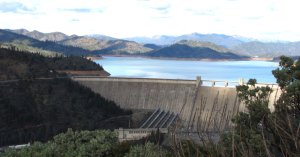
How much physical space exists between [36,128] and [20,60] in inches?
783

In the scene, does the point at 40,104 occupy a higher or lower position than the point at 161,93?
lower

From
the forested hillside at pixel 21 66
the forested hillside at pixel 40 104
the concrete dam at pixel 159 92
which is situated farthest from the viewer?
the forested hillside at pixel 21 66

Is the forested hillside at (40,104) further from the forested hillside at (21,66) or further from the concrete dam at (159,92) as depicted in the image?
the concrete dam at (159,92)

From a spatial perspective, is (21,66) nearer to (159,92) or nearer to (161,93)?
(159,92)

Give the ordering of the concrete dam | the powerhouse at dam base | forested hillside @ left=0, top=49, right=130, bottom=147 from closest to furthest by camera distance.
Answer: forested hillside @ left=0, top=49, right=130, bottom=147, the powerhouse at dam base, the concrete dam

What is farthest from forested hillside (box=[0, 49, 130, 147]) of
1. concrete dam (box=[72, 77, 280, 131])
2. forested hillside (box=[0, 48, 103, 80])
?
concrete dam (box=[72, 77, 280, 131])

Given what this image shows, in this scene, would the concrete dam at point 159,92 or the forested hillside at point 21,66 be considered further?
the forested hillside at point 21,66

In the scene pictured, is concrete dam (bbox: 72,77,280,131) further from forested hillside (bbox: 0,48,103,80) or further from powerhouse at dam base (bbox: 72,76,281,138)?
forested hillside (bbox: 0,48,103,80)

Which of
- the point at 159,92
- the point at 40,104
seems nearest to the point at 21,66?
the point at 40,104

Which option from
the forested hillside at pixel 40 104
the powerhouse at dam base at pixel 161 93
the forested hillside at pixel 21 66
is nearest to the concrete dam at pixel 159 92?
the powerhouse at dam base at pixel 161 93

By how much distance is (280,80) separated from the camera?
2505cm

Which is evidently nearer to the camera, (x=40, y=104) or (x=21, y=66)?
(x=40, y=104)

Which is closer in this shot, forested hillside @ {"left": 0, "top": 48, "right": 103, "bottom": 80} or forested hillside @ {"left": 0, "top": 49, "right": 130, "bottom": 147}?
forested hillside @ {"left": 0, "top": 49, "right": 130, "bottom": 147}

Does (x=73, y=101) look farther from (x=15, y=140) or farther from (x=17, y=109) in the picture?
(x=15, y=140)
